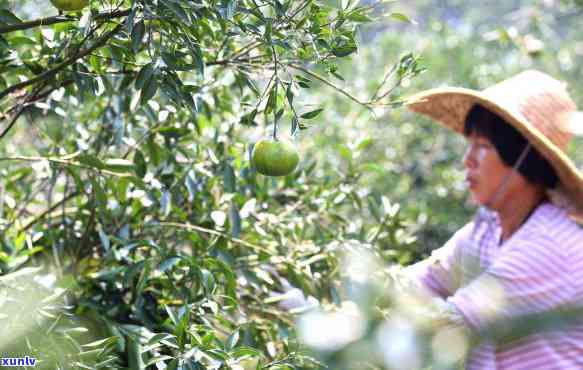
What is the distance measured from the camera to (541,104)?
77.4 inches

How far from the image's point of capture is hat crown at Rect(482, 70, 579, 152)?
6.38 ft

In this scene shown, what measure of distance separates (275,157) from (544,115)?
0.96 m

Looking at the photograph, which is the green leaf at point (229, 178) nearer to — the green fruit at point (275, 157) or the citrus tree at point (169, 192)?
the citrus tree at point (169, 192)

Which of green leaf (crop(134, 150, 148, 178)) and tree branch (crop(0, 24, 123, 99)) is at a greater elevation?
tree branch (crop(0, 24, 123, 99))

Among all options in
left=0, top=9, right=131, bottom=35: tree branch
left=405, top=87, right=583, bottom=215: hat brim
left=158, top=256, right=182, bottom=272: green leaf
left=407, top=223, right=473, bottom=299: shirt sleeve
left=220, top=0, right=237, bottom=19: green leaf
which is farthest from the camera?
left=407, top=223, right=473, bottom=299: shirt sleeve

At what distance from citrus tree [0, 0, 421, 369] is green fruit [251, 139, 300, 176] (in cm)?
6

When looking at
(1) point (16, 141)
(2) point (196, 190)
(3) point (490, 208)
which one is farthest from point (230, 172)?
(1) point (16, 141)

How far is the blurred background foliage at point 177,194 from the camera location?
1.23m

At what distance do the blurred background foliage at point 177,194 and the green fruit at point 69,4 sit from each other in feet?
0.11

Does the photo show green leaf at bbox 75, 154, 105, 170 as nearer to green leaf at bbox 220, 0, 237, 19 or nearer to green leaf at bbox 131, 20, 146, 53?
green leaf at bbox 131, 20, 146, 53

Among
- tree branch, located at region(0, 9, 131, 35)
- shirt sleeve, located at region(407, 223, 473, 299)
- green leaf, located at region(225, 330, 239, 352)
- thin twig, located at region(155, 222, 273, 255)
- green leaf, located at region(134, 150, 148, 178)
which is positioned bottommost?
shirt sleeve, located at region(407, 223, 473, 299)

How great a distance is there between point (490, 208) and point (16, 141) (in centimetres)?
197

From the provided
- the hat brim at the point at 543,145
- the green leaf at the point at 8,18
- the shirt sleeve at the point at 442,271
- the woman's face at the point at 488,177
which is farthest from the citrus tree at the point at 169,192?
the hat brim at the point at 543,145

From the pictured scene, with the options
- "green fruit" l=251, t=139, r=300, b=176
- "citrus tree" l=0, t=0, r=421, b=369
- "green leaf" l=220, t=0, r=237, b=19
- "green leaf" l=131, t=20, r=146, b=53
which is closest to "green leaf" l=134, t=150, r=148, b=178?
"citrus tree" l=0, t=0, r=421, b=369
